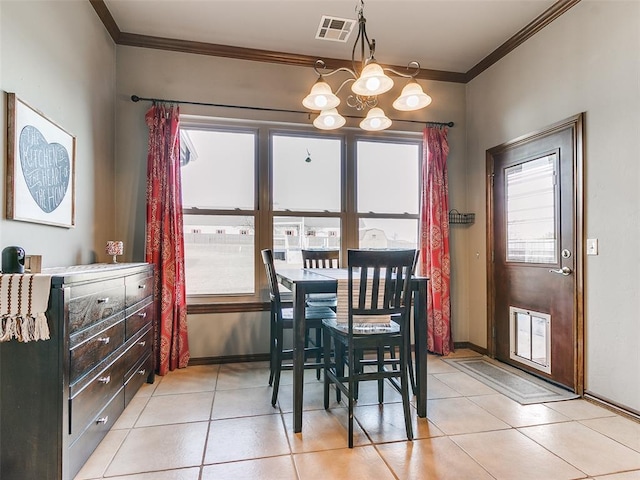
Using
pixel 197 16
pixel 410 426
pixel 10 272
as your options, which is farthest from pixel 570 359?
pixel 197 16

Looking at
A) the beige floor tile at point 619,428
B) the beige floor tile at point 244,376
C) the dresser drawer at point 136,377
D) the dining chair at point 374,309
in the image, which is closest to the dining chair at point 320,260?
the beige floor tile at point 244,376

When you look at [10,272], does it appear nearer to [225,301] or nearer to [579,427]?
[225,301]

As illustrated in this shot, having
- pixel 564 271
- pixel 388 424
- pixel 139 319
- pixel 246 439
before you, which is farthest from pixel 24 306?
pixel 564 271

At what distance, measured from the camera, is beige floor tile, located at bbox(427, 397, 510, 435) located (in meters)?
2.23

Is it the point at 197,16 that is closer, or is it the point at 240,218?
the point at 197,16

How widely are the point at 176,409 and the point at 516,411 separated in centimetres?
228

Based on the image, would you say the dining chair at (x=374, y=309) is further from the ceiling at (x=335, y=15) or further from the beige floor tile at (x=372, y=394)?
the ceiling at (x=335, y=15)

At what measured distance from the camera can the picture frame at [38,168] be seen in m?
1.83

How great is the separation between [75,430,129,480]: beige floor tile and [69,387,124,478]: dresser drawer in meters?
0.03

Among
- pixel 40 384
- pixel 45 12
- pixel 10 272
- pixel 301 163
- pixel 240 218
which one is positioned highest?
pixel 45 12

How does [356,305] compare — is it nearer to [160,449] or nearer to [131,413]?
[160,449]

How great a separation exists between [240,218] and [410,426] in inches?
93.7

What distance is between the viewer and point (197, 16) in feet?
9.98

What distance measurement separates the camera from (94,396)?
74.9 inches
